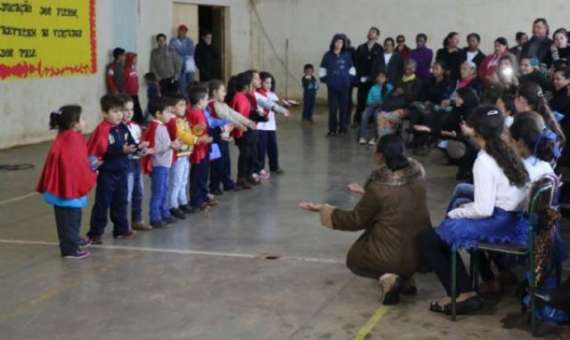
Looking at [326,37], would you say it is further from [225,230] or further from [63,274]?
[63,274]

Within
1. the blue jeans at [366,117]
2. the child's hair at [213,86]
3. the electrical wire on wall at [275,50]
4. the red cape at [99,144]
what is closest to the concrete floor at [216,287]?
the red cape at [99,144]

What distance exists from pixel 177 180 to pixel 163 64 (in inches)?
345

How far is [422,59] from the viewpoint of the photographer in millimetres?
15977

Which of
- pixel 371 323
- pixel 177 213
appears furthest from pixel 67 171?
pixel 371 323

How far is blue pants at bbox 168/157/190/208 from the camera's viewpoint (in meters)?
7.78

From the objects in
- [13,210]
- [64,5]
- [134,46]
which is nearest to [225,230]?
[13,210]

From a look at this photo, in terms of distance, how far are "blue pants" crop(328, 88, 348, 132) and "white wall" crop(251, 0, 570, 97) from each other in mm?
5339

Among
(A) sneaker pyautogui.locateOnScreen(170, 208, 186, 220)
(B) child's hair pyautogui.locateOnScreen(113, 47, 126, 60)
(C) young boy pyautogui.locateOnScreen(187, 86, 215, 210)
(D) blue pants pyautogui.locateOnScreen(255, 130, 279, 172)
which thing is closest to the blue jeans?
(D) blue pants pyautogui.locateOnScreen(255, 130, 279, 172)

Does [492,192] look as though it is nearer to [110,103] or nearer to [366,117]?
[110,103]

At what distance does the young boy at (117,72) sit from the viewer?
14906 mm

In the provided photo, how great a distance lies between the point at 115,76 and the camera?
14906mm

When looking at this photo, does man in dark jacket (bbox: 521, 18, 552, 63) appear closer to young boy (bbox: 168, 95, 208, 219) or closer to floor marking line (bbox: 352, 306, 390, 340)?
young boy (bbox: 168, 95, 208, 219)

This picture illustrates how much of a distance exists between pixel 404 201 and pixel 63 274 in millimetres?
2612

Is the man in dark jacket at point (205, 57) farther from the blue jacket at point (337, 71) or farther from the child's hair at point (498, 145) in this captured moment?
the child's hair at point (498, 145)
